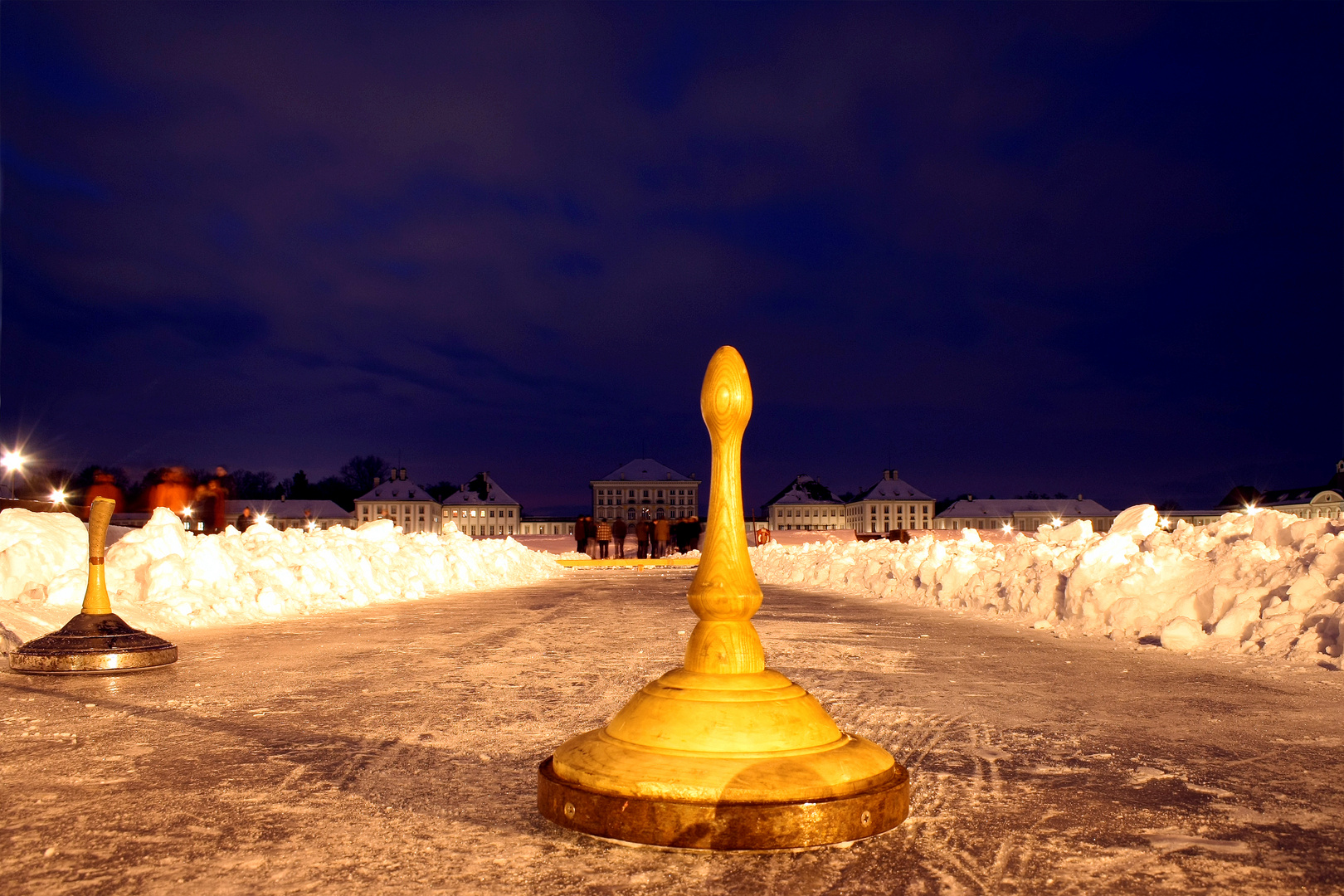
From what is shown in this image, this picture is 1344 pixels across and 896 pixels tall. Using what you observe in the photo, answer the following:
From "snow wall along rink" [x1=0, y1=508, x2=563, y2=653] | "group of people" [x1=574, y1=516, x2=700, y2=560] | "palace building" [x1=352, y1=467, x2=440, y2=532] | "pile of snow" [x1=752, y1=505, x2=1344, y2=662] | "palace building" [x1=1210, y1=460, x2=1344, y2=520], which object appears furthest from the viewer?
"palace building" [x1=352, y1=467, x2=440, y2=532]

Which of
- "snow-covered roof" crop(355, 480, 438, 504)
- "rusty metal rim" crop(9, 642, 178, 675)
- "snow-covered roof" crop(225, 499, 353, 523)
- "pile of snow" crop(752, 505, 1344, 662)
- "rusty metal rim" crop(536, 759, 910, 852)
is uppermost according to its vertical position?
"snow-covered roof" crop(355, 480, 438, 504)

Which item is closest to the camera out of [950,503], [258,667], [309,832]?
[309,832]

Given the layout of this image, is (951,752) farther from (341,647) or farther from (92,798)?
(341,647)

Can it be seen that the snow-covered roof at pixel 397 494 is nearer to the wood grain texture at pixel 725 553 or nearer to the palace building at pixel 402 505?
the palace building at pixel 402 505

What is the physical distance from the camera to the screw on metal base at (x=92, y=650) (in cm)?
638

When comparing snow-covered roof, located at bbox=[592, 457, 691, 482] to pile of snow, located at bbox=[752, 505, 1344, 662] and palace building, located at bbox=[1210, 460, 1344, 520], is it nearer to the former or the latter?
palace building, located at bbox=[1210, 460, 1344, 520]

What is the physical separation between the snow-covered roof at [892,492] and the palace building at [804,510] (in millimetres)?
→ 3753

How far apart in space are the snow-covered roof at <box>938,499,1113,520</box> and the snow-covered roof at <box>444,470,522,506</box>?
190ft

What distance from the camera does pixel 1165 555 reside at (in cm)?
923

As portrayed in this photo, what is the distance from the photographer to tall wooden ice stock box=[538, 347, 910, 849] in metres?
2.61

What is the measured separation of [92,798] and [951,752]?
10.6 feet

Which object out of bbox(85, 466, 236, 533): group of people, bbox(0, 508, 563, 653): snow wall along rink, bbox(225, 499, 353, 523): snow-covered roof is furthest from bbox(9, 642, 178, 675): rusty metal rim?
bbox(225, 499, 353, 523): snow-covered roof

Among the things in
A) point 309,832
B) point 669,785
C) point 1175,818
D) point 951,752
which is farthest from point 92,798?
point 1175,818

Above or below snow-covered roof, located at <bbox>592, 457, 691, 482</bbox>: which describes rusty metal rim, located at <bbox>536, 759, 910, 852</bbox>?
below
